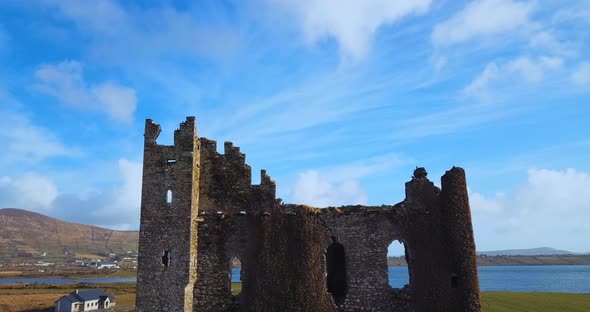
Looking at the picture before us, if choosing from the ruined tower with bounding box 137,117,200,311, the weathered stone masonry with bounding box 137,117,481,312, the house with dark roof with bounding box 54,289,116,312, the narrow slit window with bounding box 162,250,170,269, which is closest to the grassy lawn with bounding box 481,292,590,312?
the weathered stone masonry with bounding box 137,117,481,312

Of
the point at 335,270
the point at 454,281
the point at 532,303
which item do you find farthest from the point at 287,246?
the point at 532,303

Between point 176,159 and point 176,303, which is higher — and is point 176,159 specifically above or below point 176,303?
above

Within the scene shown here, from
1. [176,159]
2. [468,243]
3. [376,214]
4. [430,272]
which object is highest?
[176,159]

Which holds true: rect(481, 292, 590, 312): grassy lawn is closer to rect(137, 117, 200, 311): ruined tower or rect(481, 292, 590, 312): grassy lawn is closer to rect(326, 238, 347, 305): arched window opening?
rect(326, 238, 347, 305): arched window opening

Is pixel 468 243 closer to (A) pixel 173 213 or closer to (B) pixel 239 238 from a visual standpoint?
(B) pixel 239 238

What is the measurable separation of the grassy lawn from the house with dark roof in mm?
58982

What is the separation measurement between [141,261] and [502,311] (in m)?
40.0

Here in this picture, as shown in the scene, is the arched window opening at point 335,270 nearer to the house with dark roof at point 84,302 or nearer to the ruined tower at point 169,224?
the ruined tower at point 169,224

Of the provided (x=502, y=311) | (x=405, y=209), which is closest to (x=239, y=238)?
(x=405, y=209)

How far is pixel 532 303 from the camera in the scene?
50969 millimetres

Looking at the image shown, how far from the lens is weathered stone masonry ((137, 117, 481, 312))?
19.4 metres

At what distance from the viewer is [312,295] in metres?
A: 19.4

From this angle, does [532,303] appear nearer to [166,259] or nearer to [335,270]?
[335,270]

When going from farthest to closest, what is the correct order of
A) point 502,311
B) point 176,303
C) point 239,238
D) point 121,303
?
point 121,303 < point 502,311 < point 239,238 < point 176,303
